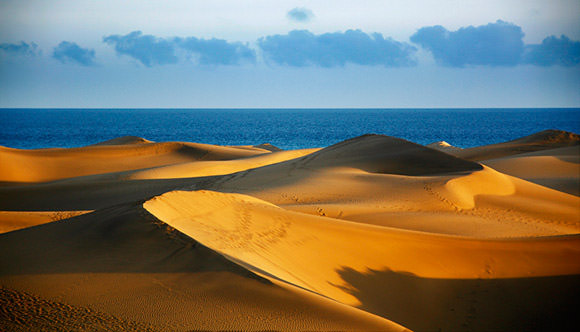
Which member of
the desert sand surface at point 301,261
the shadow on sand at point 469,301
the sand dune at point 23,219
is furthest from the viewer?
the sand dune at point 23,219

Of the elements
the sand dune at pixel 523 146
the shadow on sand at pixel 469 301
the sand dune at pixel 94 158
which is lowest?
the sand dune at pixel 94 158

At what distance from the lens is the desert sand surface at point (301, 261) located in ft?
15.6

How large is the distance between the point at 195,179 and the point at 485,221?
443 inches

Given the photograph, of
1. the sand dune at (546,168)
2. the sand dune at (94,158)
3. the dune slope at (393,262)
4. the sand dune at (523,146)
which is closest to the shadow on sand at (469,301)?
the dune slope at (393,262)

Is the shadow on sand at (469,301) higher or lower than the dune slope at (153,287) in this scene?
lower

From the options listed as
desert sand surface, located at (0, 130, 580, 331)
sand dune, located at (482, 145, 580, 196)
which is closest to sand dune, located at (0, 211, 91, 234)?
desert sand surface, located at (0, 130, 580, 331)

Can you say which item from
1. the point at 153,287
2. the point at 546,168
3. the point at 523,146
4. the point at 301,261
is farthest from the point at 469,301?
the point at 523,146

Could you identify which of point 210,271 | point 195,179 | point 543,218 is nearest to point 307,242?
point 210,271

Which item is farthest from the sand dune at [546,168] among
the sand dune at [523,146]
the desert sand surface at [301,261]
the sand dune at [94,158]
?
the sand dune at [94,158]

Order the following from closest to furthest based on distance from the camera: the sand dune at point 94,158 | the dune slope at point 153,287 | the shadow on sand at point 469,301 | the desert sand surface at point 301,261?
1. the dune slope at point 153,287
2. the desert sand surface at point 301,261
3. the shadow on sand at point 469,301
4. the sand dune at point 94,158

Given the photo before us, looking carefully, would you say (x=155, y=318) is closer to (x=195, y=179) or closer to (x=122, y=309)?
(x=122, y=309)

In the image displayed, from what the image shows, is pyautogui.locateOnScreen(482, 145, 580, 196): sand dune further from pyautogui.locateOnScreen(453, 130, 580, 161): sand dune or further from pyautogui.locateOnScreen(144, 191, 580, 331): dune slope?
pyautogui.locateOnScreen(144, 191, 580, 331): dune slope

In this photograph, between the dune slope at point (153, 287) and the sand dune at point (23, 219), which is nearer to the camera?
the dune slope at point (153, 287)

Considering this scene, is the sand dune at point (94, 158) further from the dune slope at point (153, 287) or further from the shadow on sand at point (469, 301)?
the shadow on sand at point (469, 301)
